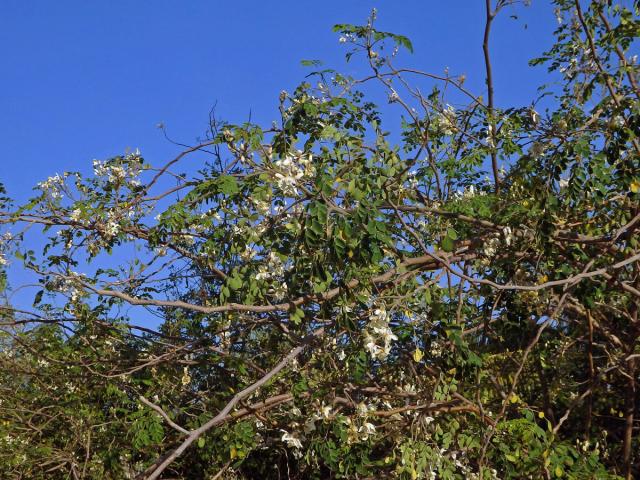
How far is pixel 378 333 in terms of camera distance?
3842 mm

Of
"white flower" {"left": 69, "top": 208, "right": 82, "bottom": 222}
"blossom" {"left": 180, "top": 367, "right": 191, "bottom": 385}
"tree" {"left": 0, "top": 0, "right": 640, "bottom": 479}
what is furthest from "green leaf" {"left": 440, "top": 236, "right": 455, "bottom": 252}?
"white flower" {"left": 69, "top": 208, "right": 82, "bottom": 222}

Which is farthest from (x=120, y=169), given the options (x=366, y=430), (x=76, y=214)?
(x=366, y=430)

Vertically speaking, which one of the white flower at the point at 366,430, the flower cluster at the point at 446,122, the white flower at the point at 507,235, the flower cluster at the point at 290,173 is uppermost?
the flower cluster at the point at 446,122

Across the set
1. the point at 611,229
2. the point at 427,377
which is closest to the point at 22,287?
the point at 427,377

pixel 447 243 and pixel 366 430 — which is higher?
pixel 447 243

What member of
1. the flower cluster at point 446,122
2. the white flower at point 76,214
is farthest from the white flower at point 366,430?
the white flower at point 76,214

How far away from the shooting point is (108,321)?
19.2 feet

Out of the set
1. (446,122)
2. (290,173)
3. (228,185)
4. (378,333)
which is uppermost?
(446,122)

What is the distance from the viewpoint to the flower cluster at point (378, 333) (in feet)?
12.5

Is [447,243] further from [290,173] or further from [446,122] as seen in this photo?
[446,122]

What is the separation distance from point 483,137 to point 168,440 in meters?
2.99

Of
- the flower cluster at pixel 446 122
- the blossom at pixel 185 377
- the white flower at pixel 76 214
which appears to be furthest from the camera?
the blossom at pixel 185 377

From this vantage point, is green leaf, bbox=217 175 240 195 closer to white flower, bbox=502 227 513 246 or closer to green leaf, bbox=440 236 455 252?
green leaf, bbox=440 236 455 252

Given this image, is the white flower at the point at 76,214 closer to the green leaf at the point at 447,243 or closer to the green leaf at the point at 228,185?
the green leaf at the point at 228,185
